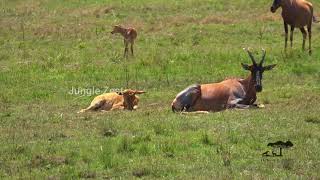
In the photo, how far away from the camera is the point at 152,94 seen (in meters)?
17.5

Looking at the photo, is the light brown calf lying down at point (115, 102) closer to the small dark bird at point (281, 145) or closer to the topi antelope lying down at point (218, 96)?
the topi antelope lying down at point (218, 96)

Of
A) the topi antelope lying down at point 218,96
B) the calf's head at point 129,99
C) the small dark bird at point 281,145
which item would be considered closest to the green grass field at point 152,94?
the small dark bird at point 281,145

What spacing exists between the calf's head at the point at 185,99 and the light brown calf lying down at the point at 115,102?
3.65 ft

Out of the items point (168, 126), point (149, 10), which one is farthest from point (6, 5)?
point (168, 126)

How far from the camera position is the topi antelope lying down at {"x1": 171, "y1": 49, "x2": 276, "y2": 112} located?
15.2 m

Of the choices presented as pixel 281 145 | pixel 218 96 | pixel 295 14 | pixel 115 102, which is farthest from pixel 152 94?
pixel 295 14

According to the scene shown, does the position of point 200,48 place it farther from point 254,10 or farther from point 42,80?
point 254,10

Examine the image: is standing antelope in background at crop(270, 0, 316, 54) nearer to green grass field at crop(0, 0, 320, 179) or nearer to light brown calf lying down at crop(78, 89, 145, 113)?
green grass field at crop(0, 0, 320, 179)

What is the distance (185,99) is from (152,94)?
2.42 metres

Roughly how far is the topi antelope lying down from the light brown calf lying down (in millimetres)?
1105

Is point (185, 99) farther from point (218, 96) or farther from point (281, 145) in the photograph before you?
point (281, 145)

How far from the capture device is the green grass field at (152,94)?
10.2 meters

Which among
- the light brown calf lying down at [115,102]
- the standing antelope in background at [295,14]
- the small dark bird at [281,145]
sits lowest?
the light brown calf lying down at [115,102]

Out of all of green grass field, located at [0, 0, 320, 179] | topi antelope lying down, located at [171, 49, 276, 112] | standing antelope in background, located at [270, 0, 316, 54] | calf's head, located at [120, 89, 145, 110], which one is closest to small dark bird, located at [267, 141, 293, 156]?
green grass field, located at [0, 0, 320, 179]
